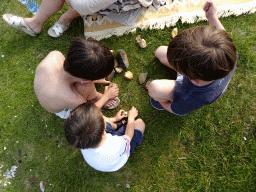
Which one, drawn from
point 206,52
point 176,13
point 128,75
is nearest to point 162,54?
point 128,75

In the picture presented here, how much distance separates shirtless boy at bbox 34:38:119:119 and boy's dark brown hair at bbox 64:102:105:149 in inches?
14.5

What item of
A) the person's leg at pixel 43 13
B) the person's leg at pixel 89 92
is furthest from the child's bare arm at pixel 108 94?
the person's leg at pixel 43 13

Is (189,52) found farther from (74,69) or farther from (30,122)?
(30,122)

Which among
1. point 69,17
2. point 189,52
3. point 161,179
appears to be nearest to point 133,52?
point 69,17

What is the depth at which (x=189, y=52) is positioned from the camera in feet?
4.36

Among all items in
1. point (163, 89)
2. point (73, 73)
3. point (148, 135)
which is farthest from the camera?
point (148, 135)

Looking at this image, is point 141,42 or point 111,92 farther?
point 141,42

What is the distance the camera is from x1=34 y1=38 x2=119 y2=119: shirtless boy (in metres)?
1.62

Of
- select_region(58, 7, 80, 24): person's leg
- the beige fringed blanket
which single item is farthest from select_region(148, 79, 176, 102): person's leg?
select_region(58, 7, 80, 24): person's leg

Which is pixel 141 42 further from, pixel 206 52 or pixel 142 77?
pixel 206 52

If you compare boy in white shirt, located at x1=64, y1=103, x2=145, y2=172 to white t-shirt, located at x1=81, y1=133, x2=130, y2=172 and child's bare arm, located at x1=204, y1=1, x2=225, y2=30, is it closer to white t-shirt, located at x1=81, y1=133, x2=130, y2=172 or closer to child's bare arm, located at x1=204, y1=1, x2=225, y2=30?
white t-shirt, located at x1=81, y1=133, x2=130, y2=172

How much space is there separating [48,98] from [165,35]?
76.8 inches

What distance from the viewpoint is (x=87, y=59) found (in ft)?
5.26

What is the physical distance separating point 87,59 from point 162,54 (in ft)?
4.09
